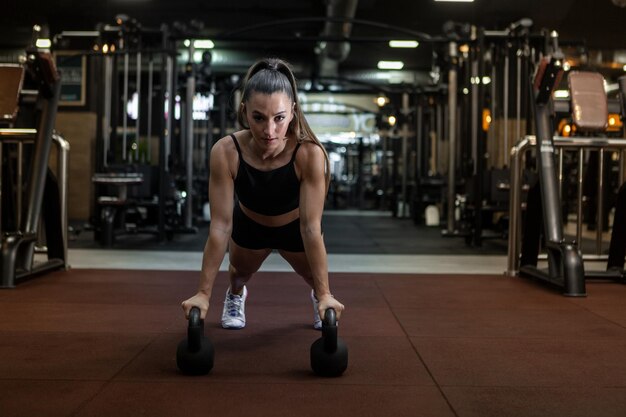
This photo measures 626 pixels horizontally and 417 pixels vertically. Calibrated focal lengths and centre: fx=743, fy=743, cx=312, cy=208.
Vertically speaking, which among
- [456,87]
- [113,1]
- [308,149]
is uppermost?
[113,1]

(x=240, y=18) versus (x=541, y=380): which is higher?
(x=240, y=18)

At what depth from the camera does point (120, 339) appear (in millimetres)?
2566

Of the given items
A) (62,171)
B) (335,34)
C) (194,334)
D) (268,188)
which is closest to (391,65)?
(335,34)

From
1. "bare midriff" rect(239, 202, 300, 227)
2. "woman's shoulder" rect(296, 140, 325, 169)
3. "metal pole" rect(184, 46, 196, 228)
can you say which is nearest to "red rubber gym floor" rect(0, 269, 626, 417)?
"bare midriff" rect(239, 202, 300, 227)

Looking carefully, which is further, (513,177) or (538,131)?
(513,177)

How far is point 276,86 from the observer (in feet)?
6.77

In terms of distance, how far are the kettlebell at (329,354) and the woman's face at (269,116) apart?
0.52 metres

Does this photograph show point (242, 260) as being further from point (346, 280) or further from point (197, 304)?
point (346, 280)

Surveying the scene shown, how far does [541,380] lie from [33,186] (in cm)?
314

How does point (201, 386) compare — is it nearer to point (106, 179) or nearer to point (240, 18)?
point (106, 179)

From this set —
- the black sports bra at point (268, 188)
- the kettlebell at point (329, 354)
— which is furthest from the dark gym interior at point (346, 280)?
the black sports bra at point (268, 188)

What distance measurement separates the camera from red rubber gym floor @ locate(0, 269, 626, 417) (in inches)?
70.7

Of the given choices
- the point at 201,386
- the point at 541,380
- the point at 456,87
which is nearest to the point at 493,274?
the point at 541,380

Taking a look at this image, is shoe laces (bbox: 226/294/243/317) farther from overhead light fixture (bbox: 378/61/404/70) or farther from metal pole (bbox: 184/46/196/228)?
overhead light fixture (bbox: 378/61/404/70)
